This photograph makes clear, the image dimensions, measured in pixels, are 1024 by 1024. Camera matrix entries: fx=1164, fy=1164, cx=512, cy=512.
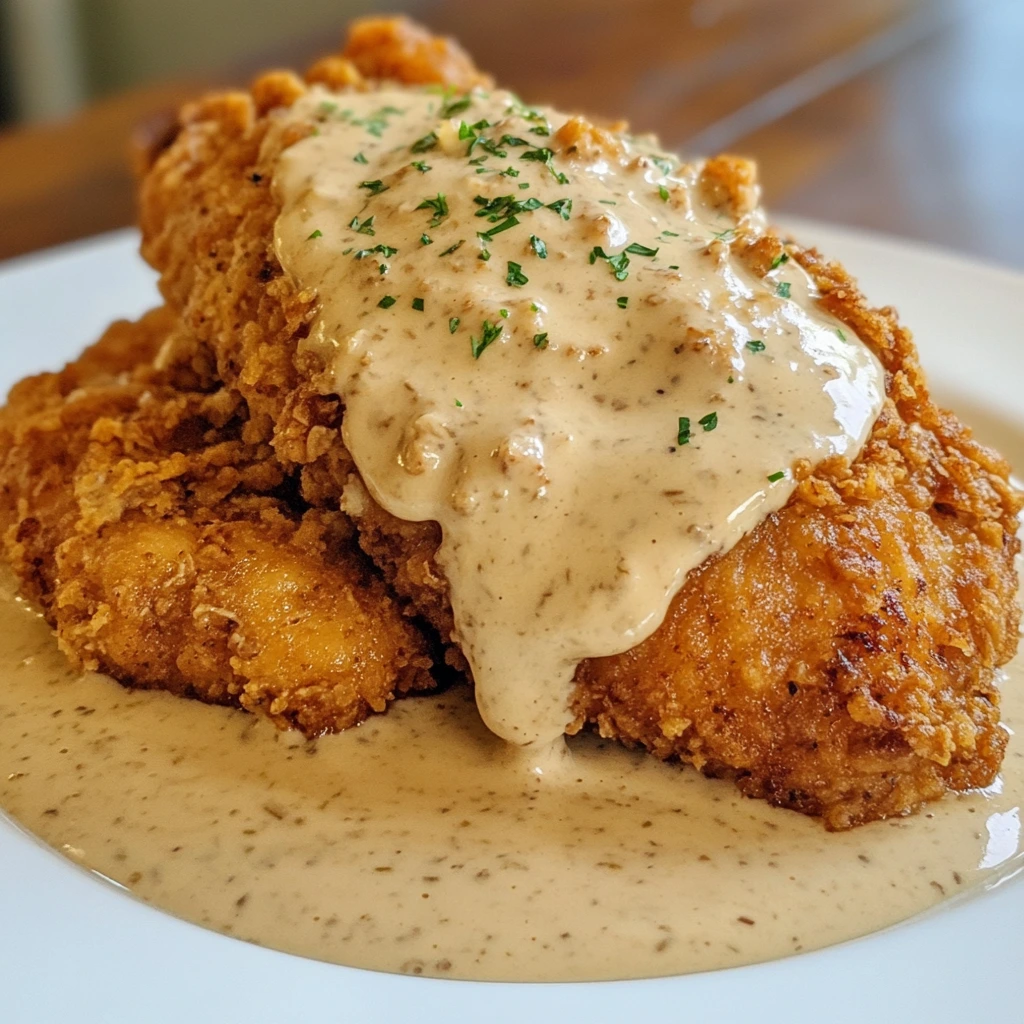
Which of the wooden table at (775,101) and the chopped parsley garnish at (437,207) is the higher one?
the chopped parsley garnish at (437,207)

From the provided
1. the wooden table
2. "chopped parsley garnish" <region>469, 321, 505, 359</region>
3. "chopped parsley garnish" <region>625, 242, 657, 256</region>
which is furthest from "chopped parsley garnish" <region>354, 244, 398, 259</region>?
the wooden table

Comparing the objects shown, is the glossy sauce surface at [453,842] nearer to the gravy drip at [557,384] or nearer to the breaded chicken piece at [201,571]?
the breaded chicken piece at [201,571]

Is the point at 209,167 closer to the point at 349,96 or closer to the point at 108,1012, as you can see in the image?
the point at 349,96

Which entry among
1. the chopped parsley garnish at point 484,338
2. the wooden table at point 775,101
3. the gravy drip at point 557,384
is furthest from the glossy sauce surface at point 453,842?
the wooden table at point 775,101

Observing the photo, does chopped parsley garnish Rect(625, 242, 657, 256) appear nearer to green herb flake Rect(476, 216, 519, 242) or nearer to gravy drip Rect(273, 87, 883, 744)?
gravy drip Rect(273, 87, 883, 744)

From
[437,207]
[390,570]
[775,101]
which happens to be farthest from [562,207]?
[775,101]

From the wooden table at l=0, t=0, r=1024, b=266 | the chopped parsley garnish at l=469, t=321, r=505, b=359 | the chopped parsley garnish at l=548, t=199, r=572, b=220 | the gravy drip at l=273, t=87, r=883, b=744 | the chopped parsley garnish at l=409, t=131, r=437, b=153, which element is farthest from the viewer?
the wooden table at l=0, t=0, r=1024, b=266
